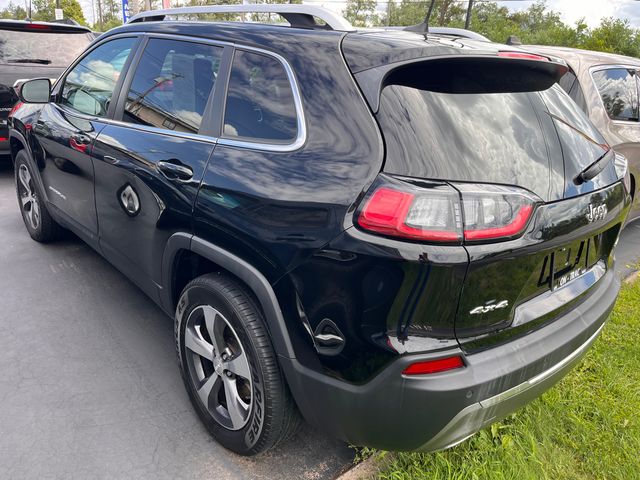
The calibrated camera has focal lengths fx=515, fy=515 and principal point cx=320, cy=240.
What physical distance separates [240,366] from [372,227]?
89cm

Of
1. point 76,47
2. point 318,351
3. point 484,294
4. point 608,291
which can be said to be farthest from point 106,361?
point 76,47

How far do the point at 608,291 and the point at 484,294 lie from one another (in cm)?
99

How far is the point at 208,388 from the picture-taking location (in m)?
2.33

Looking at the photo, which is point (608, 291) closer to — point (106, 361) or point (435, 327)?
point (435, 327)

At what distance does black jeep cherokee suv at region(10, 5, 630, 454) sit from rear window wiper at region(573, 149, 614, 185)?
0.5 inches

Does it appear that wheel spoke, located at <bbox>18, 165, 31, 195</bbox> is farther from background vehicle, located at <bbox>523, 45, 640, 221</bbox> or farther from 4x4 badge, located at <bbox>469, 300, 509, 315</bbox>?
background vehicle, located at <bbox>523, 45, 640, 221</bbox>

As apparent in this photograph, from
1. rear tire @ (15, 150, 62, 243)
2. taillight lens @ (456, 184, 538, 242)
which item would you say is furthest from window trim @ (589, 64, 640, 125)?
rear tire @ (15, 150, 62, 243)

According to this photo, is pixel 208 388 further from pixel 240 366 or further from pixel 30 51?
pixel 30 51

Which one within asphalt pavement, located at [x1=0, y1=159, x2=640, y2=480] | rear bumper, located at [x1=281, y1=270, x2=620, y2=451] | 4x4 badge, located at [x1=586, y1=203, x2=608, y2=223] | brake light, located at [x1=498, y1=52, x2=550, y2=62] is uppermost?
brake light, located at [x1=498, y1=52, x2=550, y2=62]

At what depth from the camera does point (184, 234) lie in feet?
7.43

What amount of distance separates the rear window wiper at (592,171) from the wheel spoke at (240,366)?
1.44 meters

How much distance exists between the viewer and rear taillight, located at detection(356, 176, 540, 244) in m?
1.55

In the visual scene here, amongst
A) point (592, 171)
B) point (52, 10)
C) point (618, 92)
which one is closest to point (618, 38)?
point (618, 92)

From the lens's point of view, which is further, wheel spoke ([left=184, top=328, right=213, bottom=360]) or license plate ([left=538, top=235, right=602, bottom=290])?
wheel spoke ([left=184, top=328, right=213, bottom=360])
